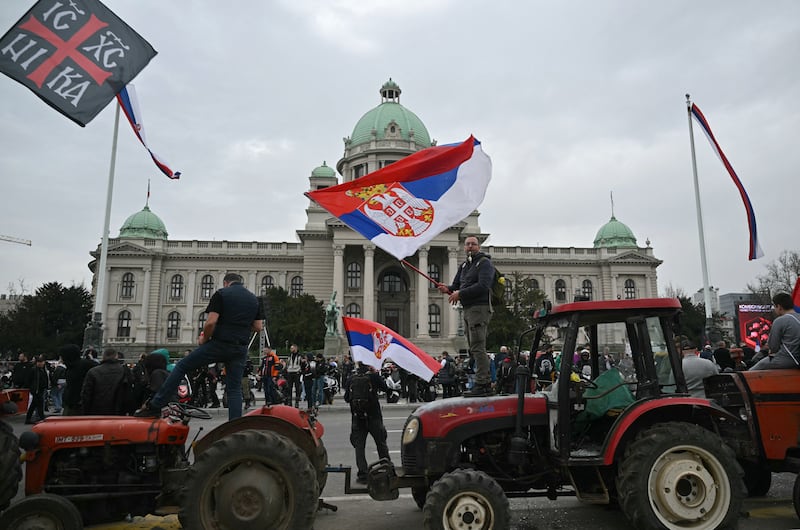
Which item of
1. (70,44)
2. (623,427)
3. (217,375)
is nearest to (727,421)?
(623,427)

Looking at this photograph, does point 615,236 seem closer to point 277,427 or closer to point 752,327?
point 752,327

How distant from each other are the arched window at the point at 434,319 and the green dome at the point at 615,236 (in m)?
24.2

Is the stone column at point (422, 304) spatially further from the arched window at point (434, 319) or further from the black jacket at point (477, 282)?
the black jacket at point (477, 282)

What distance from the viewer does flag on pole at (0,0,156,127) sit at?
6.39 metres

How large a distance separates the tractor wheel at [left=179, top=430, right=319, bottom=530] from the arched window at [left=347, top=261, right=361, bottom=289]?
53975 mm

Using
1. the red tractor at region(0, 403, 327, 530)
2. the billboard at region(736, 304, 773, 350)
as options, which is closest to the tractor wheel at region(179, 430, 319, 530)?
the red tractor at region(0, 403, 327, 530)

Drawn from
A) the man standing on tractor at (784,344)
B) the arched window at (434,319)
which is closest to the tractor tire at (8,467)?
the man standing on tractor at (784,344)

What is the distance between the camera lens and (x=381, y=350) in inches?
390

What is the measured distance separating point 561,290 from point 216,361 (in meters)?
65.7

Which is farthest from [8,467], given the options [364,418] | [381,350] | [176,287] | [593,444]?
[176,287]

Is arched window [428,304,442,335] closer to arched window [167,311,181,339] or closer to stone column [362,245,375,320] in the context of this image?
stone column [362,245,375,320]

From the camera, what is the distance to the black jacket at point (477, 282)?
233 inches

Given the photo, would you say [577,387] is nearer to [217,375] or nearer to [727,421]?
[727,421]

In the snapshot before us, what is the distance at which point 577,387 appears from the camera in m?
4.91
